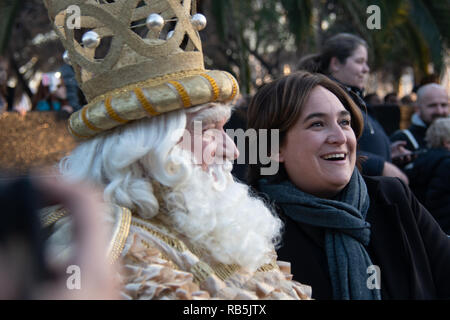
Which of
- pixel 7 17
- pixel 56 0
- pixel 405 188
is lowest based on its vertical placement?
pixel 405 188

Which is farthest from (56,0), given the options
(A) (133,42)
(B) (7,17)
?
(B) (7,17)

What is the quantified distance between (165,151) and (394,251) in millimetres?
1249

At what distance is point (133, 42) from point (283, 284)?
1.04 metres

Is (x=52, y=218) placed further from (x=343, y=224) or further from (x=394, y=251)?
(x=394, y=251)

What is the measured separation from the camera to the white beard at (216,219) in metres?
1.92

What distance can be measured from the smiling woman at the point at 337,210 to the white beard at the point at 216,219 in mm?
494

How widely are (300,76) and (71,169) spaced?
1339mm

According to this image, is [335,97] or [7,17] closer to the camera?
[335,97]
